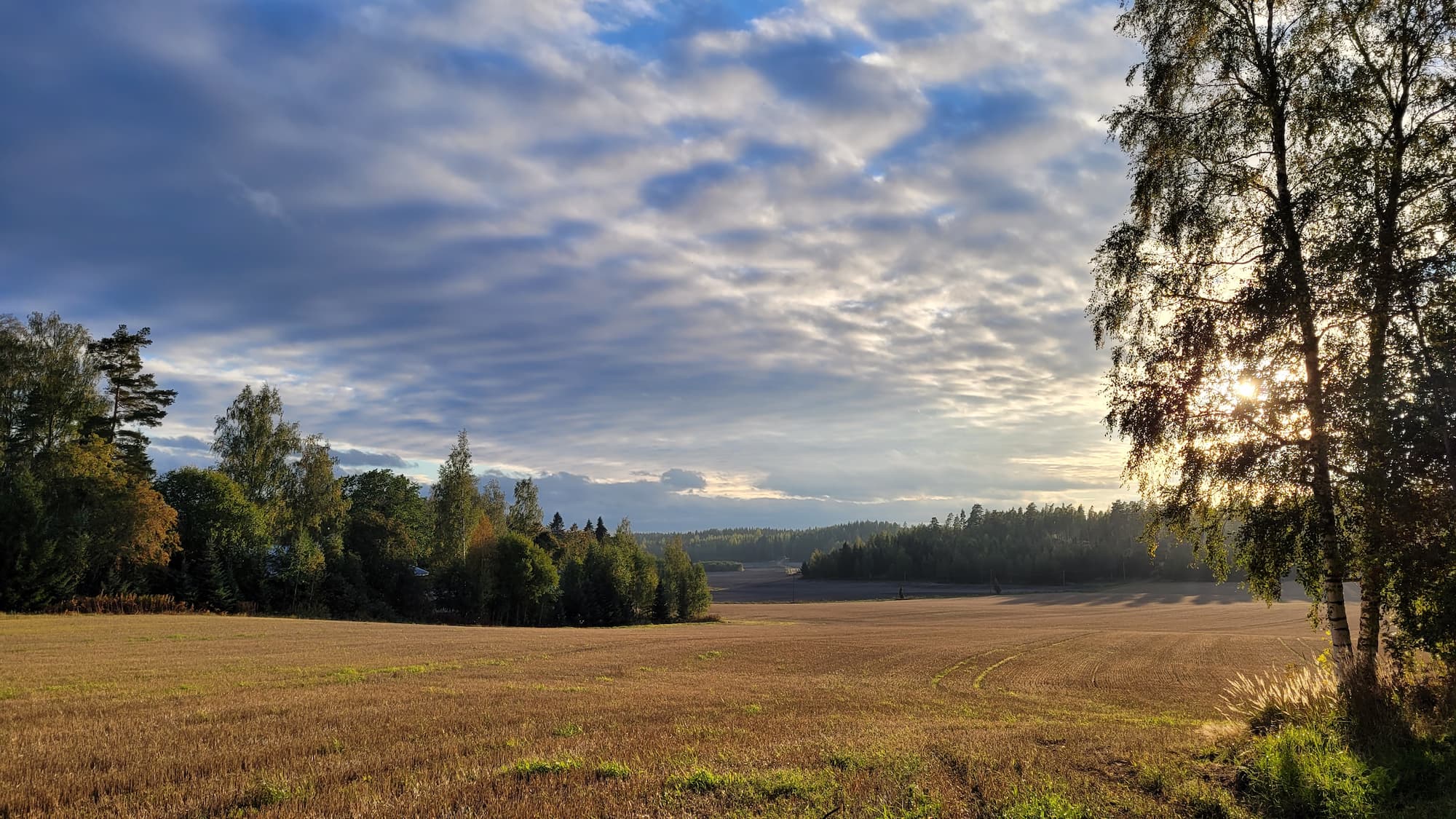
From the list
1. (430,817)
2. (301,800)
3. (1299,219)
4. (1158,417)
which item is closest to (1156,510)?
(1158,417)

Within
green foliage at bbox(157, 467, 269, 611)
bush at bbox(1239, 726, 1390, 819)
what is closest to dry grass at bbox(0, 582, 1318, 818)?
bush at bbox(1239, 726, 1390, 819)

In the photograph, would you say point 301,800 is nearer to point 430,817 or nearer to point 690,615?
point 430,817

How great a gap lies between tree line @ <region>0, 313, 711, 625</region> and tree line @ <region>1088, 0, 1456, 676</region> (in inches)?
2774

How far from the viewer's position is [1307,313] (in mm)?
13531

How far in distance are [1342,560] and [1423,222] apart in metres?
6.17

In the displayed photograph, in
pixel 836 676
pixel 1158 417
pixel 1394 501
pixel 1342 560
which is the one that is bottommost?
pixel 836 676

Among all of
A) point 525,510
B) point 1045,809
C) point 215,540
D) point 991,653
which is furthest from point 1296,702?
point 525,510

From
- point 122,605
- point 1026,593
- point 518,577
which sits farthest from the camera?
point 1026,593

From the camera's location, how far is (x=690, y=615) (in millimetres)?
101438

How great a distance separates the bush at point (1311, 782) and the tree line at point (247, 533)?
2813 inches

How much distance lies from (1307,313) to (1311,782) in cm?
857

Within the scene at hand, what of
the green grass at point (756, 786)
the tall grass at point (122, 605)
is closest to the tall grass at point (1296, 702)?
the green grass at point (756, 786)

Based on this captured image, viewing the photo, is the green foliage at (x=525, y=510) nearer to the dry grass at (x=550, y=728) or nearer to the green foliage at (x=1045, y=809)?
the dry grass at (x=550, y=728)

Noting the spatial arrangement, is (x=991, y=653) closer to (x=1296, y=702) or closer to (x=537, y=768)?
(x=1296, y=702)
